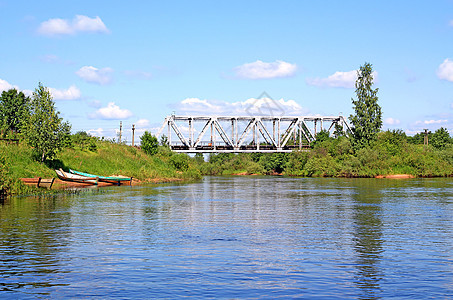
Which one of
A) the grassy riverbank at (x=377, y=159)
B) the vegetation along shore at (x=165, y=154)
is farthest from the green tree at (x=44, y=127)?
the grassy riverbank at (x=377, y=159)

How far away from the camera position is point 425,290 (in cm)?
1181

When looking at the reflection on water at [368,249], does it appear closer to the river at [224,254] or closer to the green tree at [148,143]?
the river at [224,254]

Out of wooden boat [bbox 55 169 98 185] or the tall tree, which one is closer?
wooden boat [bbox 55 169 98 185]

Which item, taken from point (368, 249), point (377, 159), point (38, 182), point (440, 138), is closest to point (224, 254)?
point (368, 249)

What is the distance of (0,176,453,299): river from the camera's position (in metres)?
12.0

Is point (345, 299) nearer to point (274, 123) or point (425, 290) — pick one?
point (425, 290)

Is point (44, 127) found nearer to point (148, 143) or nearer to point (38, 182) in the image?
point (38, 182)

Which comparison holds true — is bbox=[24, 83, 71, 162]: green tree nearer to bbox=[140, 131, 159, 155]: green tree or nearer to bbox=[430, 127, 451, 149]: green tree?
bbox=[140, 131, 159, 155]: green tree

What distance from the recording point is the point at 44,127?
5359 centimetres

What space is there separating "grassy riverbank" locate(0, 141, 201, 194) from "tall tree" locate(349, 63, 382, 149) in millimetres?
37672

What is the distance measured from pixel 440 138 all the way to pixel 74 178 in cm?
11360

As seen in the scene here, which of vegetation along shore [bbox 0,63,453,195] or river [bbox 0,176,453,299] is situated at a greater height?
A: vegetation along shore [bbox 0,63,453,195]

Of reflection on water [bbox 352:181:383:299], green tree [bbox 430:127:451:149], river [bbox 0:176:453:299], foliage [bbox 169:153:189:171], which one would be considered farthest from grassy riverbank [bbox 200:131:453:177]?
river [bbox 0:176:453:299]

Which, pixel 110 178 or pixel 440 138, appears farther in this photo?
pixel 440 138
